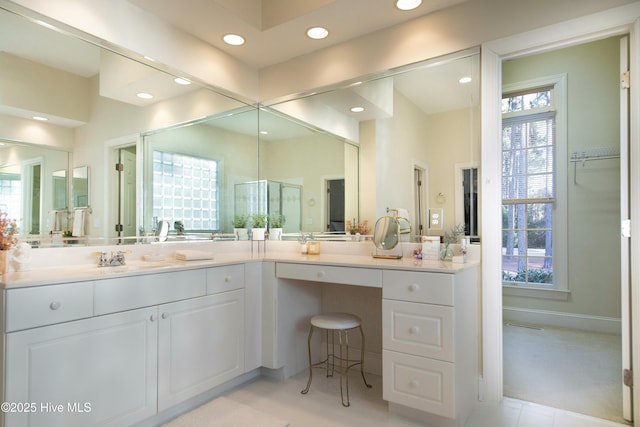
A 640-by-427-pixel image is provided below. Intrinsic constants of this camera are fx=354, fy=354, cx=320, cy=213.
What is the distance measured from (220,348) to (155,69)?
1918 millimetres

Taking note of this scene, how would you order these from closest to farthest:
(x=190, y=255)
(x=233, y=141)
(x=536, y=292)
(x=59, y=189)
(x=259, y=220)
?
(x=59, y=189)
(x=190, y=255)
(x=233, y=141)
(x=259, y=220)
(x=536, y=292)

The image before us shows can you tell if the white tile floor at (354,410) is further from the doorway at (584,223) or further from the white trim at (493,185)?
the doorway at (584,223)

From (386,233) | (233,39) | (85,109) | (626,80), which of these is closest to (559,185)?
(626,80)

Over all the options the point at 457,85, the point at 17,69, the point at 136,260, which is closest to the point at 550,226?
the point at 457,85

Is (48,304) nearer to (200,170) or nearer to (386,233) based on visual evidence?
(200,170)

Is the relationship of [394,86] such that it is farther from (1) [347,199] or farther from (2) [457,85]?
(1) [347,199]

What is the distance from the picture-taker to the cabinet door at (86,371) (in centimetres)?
141

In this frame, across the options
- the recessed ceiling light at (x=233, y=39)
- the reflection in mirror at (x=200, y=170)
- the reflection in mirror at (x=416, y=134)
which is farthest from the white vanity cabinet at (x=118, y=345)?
the recessed ceiling light at (x=233, y=39)

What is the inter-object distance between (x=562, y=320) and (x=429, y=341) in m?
2.82

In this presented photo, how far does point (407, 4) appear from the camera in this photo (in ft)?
7.45

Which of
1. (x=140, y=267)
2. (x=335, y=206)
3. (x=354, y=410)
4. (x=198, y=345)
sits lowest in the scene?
(x=354, y=410)

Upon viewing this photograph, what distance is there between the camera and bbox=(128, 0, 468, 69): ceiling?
2283 millimetres

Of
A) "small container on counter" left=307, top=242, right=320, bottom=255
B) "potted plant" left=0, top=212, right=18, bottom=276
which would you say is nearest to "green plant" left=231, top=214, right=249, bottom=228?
"small container on counter" left=307, top=242, right=320, bottom=255

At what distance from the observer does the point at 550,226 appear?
389cm
